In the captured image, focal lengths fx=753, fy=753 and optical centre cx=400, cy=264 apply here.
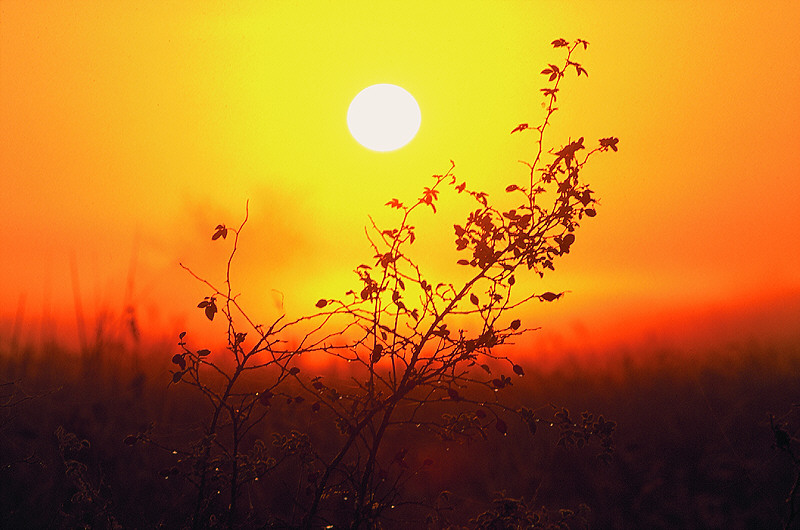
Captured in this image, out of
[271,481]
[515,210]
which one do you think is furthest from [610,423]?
[271,481]

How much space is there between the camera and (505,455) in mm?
6375

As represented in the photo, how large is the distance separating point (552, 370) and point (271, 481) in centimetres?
364

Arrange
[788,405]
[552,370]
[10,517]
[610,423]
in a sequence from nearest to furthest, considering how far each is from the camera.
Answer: [610,423] < [10,517] < [788,405] < [552,370]

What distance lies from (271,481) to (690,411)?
12.5 feet

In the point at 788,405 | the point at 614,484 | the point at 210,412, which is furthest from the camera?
the point at 210,412

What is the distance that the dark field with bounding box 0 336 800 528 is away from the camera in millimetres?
5523

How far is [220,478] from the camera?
172 inches

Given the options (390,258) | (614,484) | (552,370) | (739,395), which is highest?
(390,258)

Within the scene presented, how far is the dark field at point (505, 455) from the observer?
5.52m

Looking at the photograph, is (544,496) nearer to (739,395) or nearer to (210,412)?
(739,395)

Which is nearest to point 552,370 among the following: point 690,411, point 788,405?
point 690,411

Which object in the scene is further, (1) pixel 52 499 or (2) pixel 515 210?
(1) pixel 52 499

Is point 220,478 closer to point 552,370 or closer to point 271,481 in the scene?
point 271,481

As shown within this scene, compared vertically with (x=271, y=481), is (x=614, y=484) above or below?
below
